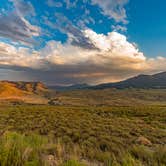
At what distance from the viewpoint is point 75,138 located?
13297mm

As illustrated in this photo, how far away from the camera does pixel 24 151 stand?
15.5 feet

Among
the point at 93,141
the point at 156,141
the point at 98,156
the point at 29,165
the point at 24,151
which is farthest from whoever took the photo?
the point at 156,141

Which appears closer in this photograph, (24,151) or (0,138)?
(24,151)

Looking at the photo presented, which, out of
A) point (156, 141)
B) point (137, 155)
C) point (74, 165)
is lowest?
point (156, 141)

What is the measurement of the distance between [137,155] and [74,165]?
3.20m

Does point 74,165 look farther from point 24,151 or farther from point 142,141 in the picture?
point 142,141

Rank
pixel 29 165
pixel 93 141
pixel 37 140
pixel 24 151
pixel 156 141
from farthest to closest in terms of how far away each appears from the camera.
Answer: pixel 156 141
pixel 93 141
pixel 37 140
pixel 24 151
pixel 29 165

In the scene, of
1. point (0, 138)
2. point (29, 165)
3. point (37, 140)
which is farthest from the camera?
point (37, 140)

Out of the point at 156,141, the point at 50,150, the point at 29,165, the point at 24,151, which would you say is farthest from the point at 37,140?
the point at 156,141

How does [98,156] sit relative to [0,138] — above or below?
below

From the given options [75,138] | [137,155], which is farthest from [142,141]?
[137,155]

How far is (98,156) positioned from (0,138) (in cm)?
270

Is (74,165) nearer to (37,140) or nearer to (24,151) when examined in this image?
(24,151)

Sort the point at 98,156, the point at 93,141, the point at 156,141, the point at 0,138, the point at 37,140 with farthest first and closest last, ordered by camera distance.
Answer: the point at 156,141 < the point at 93,141 < the point at 37,140 < the point at 98,156 < the point at 0,138
